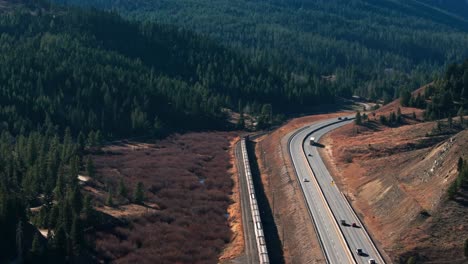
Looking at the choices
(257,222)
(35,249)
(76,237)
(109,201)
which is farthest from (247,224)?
(35,249)

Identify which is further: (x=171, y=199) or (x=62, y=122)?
(x=62, y=122)

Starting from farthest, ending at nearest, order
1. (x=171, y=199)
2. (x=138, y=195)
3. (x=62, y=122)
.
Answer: (x=62, y=122)
(x=171, y=199)
(x=138, y=195)

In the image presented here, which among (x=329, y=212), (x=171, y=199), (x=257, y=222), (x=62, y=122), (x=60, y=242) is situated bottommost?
(x=62, y=122)

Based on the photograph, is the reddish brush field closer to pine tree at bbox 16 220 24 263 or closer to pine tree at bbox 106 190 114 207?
pine tree at bbox 106 190 114 207

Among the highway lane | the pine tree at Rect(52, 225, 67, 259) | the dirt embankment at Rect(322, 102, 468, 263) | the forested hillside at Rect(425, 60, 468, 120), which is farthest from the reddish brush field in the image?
the forested hillside at Rect(425, 60, 468, 120)

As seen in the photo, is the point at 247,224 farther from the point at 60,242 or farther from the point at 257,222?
the point at 60,242
